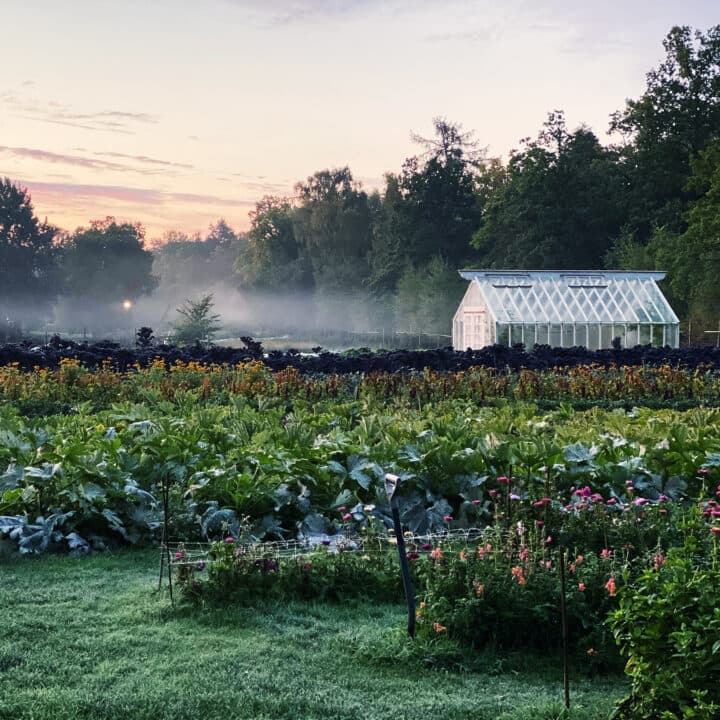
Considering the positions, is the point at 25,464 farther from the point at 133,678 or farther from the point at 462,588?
the point at 462,588

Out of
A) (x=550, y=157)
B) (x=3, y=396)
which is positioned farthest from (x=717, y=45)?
(x=3, y=396)

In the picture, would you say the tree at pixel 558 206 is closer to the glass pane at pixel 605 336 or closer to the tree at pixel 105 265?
the glass pane at pixel 605 336

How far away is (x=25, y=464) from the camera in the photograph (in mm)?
7137

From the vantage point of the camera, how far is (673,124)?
44688mm

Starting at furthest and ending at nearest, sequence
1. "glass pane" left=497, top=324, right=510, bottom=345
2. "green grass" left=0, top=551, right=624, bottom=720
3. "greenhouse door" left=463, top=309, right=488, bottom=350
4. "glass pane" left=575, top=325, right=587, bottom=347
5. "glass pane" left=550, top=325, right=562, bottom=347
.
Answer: "greenhouse door" left=463, top=309, right=488, bottom=350
"glass pane" left=575, top=325, right=587, bottom=347
"glass pane" left=550, top=325, right=562, bottom=347
"glass pane" left=497, top=324, right=510, bottom=345
"green grass" left=0, top=551, right=624, bottom=720

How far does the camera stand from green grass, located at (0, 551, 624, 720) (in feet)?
13.4

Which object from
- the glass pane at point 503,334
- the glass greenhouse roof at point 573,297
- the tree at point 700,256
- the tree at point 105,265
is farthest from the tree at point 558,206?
the tree at point 105,265

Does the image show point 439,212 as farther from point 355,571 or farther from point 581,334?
point 355,571

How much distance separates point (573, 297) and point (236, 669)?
988 inches

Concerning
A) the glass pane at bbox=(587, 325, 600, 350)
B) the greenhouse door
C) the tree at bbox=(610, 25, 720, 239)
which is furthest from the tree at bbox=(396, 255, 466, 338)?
the glass pane at bbox=(587, 325, 600, 350)

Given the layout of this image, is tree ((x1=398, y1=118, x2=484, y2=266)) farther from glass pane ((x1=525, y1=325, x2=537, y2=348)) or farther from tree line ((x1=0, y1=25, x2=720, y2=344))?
glass pane ((x1=525, y1=325, x2=537, y2=348))

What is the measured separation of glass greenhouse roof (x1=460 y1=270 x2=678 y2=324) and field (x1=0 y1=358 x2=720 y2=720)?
1886 centimetres

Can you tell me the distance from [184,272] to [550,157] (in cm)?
7314

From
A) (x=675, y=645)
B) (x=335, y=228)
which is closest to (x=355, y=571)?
(x=675, y=645)
